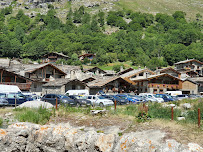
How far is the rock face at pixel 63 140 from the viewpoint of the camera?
323 inches

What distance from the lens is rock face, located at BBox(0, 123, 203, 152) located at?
8.21 metres

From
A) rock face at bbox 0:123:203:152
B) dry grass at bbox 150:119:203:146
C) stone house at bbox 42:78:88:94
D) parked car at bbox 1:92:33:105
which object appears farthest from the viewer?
stone house at bbox 42:78:88:94

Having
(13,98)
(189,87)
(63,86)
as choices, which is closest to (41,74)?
(63,86)

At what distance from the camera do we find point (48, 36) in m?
156

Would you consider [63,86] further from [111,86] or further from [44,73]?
[44,73]

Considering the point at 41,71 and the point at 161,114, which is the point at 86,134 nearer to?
the point at 161,114

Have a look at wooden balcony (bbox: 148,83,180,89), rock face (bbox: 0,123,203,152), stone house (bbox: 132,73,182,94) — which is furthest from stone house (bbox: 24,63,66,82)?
rock face (bbox: 0,123,203,152)

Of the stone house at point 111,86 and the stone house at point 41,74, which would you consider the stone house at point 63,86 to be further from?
the stone house at point 41,74

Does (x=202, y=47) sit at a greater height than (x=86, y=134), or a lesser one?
greater

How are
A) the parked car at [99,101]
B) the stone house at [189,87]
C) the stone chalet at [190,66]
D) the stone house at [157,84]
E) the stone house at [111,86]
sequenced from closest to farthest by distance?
the parked car at [99,101] → the stone house at [111,86] → the stone house at [157,84] → the stone house at [189,87] → the stone chalet at [190,66]

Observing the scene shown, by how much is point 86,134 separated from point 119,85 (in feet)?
138

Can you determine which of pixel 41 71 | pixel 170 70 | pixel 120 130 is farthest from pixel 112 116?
pixel 170 70

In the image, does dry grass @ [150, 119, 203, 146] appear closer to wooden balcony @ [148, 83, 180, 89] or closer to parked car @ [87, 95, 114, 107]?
parked car @ [87, 95, 114, 107]

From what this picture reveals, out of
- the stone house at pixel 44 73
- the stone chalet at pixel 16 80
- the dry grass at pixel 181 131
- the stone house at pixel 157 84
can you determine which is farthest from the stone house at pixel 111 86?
the dry grass at pixel 181 131
